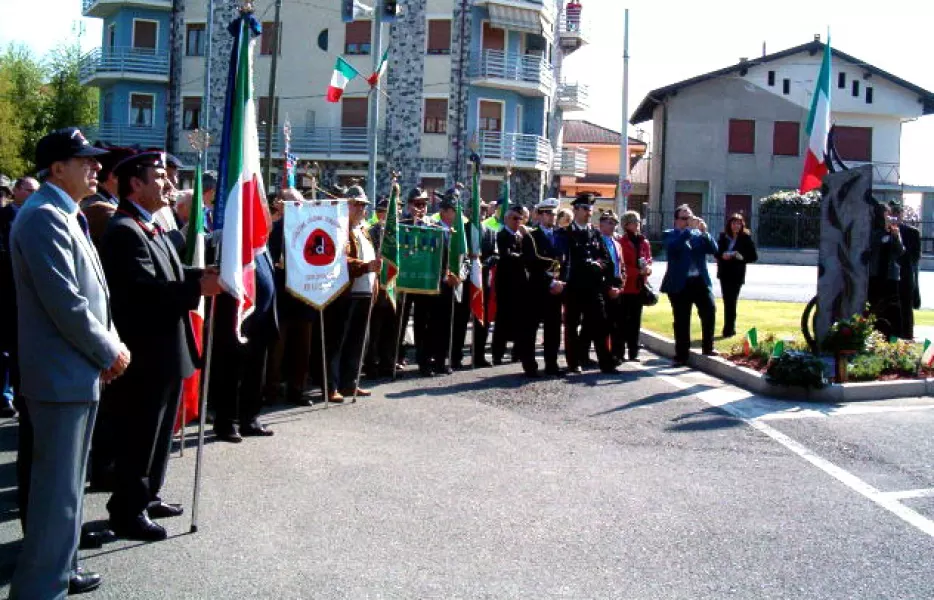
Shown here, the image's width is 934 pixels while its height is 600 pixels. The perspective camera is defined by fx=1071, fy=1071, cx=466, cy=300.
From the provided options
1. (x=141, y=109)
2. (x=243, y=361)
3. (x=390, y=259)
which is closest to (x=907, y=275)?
(x=390, y=259)

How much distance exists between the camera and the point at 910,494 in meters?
7.33

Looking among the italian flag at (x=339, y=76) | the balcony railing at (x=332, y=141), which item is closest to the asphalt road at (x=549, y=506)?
the italian flag at (x=339, y=76)

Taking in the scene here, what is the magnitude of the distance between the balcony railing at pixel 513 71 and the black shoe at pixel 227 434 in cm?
3796

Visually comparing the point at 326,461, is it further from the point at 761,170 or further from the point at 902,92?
the point at 902,92

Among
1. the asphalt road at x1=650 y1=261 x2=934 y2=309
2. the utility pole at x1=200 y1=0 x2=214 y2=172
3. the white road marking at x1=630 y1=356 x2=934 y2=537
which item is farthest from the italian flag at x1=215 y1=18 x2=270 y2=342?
the utility pole at x1=200 y1=0 x2=214 y2=172

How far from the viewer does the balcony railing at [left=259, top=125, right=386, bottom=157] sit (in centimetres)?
4606

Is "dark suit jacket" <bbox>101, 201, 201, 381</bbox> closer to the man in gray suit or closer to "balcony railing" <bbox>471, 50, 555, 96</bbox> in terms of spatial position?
the man in gray suit

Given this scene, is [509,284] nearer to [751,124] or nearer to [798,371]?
[798,371]

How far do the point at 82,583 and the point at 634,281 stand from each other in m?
9.96

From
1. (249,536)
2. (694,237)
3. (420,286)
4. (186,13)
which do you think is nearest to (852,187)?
(694,237)

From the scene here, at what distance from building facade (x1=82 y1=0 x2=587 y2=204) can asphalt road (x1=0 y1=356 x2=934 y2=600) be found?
3525 centimetres

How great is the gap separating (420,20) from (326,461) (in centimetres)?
3980

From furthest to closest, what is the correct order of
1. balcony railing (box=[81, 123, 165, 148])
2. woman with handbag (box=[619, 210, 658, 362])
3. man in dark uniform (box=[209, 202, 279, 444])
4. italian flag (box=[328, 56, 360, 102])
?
balcony railing (box=[81, 123, 165, 148]) < italian flag (box=[328, 56, 360, 102]) < woman with handbag (box=[619, 210, 658, 362]) < man in dark uniform (box=[209, 202, 279, 444])

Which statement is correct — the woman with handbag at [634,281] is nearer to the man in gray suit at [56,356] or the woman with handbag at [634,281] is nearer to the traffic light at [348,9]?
the man in gray suit at [56,356]
